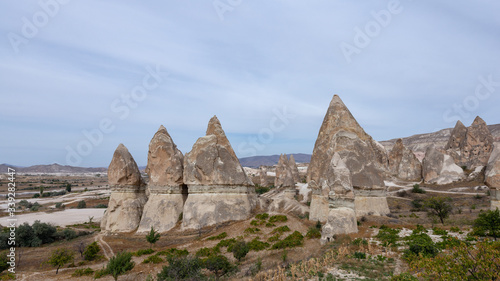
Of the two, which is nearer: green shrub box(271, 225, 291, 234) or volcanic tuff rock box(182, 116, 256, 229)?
green shrub box(271, 225, 291, 234)

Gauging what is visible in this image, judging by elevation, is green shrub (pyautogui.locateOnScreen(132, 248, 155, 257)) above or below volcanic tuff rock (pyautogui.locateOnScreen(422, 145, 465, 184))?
below

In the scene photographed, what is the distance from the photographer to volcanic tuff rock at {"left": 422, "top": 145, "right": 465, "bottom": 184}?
45.7 m

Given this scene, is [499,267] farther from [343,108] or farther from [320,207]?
[343,108]

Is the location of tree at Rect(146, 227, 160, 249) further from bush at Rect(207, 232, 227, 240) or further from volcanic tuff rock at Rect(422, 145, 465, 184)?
volcanic tuff rock at Rect(422, 145, 465, 184)

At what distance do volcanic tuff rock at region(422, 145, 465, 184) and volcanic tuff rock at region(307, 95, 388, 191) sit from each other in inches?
1092

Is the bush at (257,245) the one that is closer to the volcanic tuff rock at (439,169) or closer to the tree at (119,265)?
the tree at (119,265)

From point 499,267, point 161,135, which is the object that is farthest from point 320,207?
point 499,267

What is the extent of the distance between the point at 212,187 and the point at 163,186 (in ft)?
15.1

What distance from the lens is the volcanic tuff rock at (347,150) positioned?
22.1 metres

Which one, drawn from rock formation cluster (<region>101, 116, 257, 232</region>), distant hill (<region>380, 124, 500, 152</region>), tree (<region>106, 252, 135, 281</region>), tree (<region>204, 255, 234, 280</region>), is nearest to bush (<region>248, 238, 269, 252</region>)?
tree (<region>204, 255, 234, 280</region>)

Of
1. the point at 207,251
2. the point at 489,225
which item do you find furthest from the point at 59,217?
the point at 489,225

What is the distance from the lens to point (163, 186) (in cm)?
2523

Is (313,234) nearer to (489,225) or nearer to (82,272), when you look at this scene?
(489,225)

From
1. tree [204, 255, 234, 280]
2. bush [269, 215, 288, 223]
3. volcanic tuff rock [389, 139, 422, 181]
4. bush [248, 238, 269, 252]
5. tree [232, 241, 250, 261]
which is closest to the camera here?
tree [204, 255, 234, 280]
